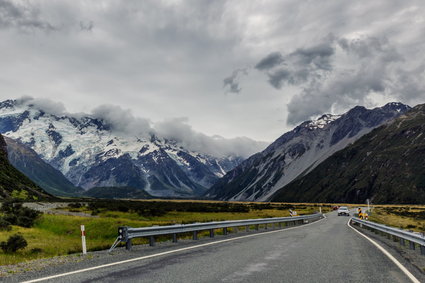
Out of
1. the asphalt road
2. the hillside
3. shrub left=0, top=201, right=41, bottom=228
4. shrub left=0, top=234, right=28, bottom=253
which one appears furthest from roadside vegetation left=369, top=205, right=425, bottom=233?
the hillside

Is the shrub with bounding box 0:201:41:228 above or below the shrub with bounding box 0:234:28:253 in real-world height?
above

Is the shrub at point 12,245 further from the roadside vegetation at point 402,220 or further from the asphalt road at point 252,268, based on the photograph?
the roadside vegetation at point 402,220

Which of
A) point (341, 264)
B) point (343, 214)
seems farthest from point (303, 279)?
point (343, 214)

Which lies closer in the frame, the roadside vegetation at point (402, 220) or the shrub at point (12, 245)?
the shrub at point (12, 245)

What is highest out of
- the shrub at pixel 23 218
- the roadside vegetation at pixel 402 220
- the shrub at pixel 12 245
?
→ the shrub at pixel 23 218

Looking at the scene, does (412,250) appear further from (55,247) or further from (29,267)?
(55,247)

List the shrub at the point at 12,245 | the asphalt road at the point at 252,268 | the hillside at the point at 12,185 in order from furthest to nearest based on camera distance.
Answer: the hillside at the point at 12,185
the shrub at the point at 12,245
the asphalt road at the point at 252,268

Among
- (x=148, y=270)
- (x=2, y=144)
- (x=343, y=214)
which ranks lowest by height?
(x=343, y=214)

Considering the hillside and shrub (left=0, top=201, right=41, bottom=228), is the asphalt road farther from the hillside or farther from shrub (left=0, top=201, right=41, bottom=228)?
the hillside

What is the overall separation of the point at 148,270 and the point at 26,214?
3126 cm

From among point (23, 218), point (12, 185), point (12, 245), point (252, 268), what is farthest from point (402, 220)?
point (12, 185)

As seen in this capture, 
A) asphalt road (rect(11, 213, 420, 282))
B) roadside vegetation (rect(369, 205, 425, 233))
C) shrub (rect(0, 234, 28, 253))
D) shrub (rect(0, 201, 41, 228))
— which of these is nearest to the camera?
asphalt road (rect(11, 213, 420, 282))

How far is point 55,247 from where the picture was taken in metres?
23.4

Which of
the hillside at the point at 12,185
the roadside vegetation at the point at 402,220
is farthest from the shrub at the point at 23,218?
the hillside at the point at 12,185
